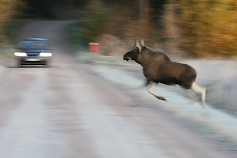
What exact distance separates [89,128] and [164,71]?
3898 millimetres

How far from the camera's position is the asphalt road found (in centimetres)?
848

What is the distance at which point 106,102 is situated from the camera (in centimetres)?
1484

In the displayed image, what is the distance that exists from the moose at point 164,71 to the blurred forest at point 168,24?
21094 mm

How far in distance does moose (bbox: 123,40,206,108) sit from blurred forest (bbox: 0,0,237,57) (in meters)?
21.1

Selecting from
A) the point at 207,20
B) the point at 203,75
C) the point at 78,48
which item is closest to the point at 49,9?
the point at 78,48

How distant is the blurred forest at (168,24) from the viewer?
114 ft

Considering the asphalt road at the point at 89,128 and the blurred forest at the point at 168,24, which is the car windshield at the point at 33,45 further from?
the asphalt road at the point at 89,128

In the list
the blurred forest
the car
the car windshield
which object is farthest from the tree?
the car

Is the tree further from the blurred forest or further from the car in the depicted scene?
the car

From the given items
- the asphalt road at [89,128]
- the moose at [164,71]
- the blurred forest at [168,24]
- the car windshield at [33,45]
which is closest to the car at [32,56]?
the car windshield at [33,45]

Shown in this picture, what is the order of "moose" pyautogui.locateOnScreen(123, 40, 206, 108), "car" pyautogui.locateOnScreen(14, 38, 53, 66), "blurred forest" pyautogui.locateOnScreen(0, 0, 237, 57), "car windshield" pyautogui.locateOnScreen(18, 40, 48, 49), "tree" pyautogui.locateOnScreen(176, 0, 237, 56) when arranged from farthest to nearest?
"blurred forest" pyautogui.locateOnScreen(0, 0, 237, 57) < "tree" pyautogui.locateOnScreen(176, 0, 237, 56) < "car windshield" pyautogui.locateOnScreen(18, 40, 48, 49) < "car" pyautogui.locateOnScreen(14, 38, 53, 66) < "moose" pyautogui.locateOnScreen(123, 40, 206, 108)

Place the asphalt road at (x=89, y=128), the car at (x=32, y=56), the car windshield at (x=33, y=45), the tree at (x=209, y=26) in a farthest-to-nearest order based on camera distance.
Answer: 1. the tree at (x=209, y=26)
2. the car windshield at (x=33, y=45)
3. the car at (x=32, y=56)
4. the asphalt road at (x=89, y=128)

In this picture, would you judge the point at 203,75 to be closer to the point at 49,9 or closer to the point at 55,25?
the point at 55,25

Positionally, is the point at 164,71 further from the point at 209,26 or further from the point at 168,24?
the point at 168,24
